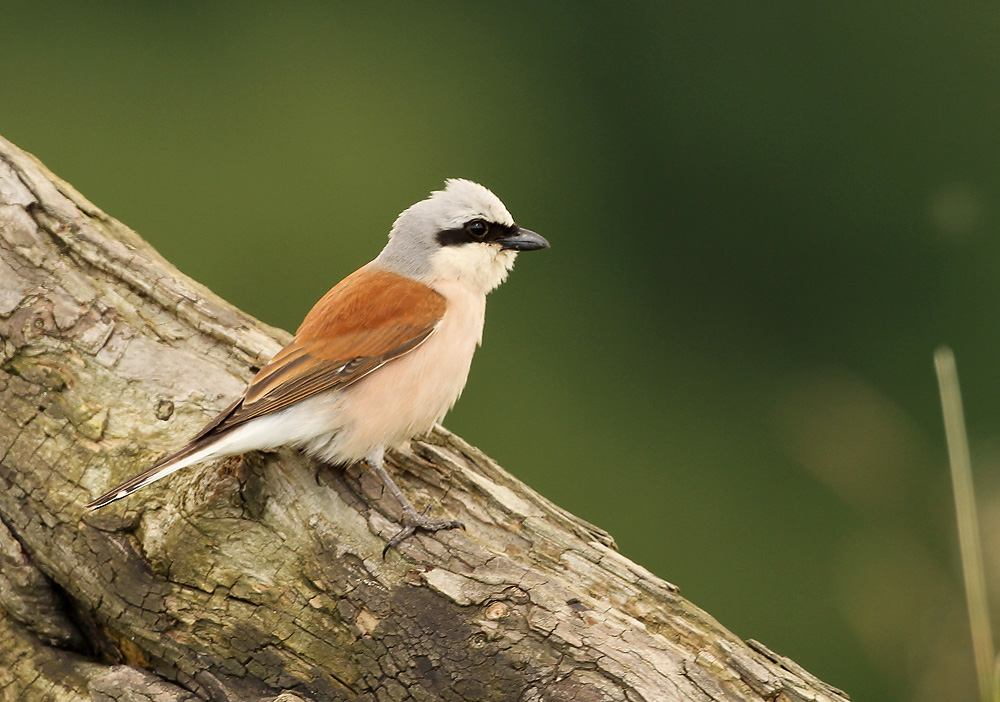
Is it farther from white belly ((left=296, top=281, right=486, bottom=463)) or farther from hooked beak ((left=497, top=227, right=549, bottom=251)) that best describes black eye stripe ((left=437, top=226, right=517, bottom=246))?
white belly ((left=296, top=281, right=486, bottom=463))

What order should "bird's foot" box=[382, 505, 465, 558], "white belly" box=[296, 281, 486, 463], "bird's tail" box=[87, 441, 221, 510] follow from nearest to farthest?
"bird's tail" box=[87, 441, 221, 510] < "bird's foot" box=[382, 505, 465, 558] < "white belly" box=[296, 281, 486, 463]

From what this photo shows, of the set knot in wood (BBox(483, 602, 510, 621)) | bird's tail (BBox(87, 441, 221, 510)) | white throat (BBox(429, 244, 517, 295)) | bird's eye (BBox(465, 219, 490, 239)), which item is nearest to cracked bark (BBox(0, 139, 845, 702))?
knot in wood (BBox(483, 602, 510, 621))

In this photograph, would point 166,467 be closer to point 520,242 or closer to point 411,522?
point 411,522

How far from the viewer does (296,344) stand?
2139 mm

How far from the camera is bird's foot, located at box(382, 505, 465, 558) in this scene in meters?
1.91

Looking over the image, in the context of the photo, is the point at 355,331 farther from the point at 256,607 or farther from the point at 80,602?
the point at 80,602

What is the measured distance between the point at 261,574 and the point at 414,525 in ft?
0.99

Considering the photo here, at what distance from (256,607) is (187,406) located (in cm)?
50

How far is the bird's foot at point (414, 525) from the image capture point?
1.91 meters

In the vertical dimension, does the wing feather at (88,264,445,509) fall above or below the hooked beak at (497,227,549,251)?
below

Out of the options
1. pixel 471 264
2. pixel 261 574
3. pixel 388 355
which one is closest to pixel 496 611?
pixel 261 574

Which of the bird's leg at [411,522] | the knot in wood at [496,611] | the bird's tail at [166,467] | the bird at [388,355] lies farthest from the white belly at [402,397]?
the knot in wood at [496,611]

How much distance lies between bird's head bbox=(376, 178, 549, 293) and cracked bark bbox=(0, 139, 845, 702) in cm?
41

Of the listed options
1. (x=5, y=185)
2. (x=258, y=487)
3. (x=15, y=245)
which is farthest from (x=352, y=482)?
(x=5, y=185)
